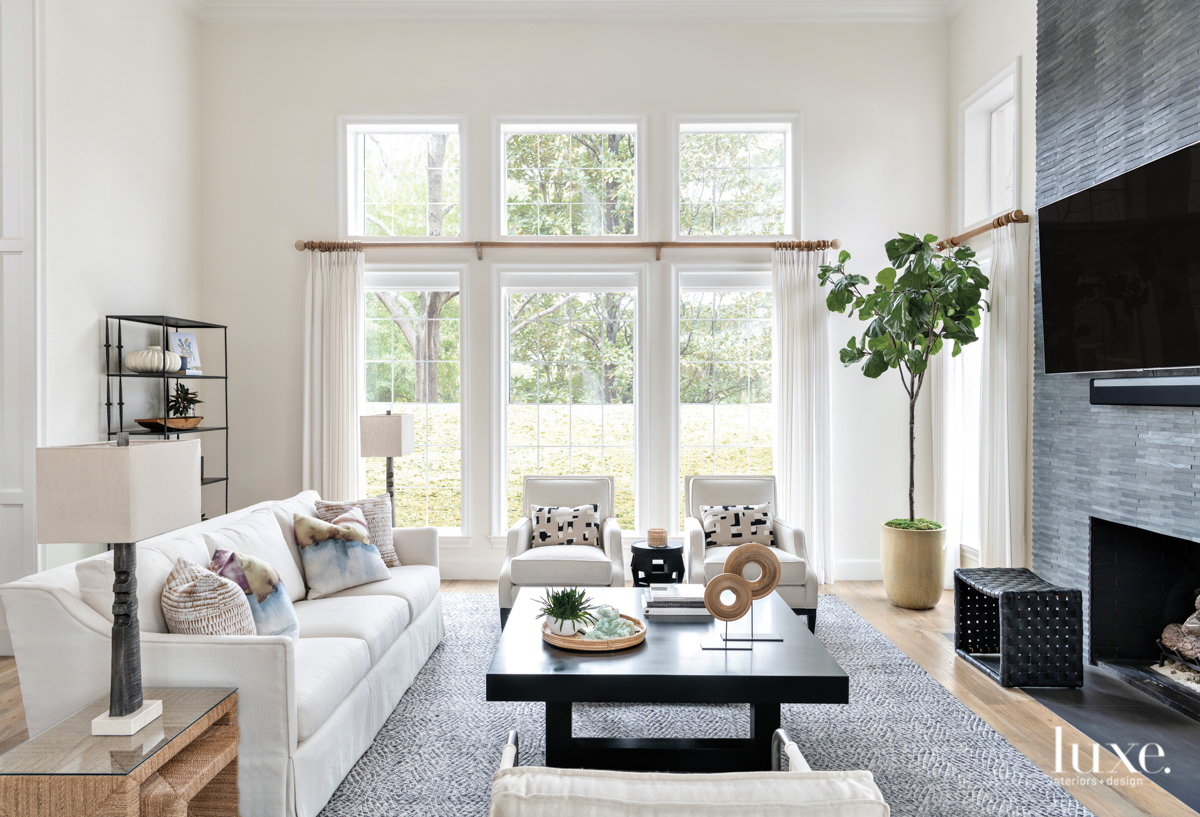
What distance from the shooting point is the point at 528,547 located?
452 centimetres

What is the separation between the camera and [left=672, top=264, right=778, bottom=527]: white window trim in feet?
18.1

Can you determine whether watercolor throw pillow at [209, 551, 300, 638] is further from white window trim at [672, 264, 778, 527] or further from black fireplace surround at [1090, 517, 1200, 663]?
black fireplace surround at [1090, 517, 1200, 663]

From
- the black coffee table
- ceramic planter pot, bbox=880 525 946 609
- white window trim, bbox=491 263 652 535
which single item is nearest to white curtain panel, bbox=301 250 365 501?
white window trim, bbox=491 263 652 535

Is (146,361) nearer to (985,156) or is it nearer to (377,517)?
(377,517)

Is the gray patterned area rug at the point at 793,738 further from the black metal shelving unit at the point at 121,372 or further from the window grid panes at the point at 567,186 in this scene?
the window grid panes at the point at 567,186

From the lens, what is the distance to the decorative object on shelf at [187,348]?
4.86 m

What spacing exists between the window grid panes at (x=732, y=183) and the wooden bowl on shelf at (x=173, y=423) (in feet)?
12.5

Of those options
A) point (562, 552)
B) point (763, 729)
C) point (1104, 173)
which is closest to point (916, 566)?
point (562, 552)

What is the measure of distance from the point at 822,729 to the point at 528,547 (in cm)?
211

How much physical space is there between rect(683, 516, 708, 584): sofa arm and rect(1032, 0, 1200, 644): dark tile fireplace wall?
1.98 metres

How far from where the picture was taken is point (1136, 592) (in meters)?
3.65

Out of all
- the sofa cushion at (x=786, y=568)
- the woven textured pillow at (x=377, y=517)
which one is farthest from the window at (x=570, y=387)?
the woven textured pillow at (x=377, y=517)

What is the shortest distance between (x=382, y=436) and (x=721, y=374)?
264cm

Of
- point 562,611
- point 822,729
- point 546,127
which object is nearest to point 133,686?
point 562,611
